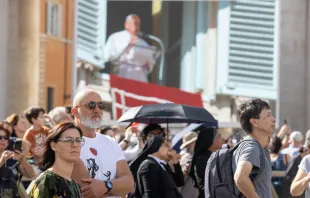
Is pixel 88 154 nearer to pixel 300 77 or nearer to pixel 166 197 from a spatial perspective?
pixel 166 197

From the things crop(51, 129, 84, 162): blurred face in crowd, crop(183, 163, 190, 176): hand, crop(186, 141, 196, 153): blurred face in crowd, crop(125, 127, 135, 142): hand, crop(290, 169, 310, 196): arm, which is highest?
crop(51, 129, 84, 162): blurred face in crowd

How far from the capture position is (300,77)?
23.7 m

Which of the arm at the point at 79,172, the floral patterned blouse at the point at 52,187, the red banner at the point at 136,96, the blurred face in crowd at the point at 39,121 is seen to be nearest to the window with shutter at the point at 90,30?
the red banner at the point at 136,96

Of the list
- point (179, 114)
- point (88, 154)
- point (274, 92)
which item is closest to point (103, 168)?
point (88, 154)

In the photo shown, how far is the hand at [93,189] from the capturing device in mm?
8125

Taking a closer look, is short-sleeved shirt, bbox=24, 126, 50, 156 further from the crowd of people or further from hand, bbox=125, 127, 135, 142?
hand, bbox=125, 127, 135, 142

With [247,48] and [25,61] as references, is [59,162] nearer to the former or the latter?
[25,61]

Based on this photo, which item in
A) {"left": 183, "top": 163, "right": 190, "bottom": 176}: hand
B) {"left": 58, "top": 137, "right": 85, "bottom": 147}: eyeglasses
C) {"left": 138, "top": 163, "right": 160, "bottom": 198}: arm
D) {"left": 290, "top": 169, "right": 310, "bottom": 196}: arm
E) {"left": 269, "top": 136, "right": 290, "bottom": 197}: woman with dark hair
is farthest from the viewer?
{"left": 269, "top": 136, "right": 290, "bottom": 197}: woman with dark hair

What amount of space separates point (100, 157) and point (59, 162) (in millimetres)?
658

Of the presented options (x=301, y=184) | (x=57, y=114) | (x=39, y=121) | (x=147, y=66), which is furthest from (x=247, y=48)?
(x=301, y=184)

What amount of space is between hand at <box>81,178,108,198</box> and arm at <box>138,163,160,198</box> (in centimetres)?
325

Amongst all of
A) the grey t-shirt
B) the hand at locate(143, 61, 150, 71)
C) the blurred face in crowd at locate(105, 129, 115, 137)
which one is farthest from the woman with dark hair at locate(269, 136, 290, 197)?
the hand at locate(143, 61, 150, 71)

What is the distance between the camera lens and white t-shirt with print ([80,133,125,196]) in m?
8.40

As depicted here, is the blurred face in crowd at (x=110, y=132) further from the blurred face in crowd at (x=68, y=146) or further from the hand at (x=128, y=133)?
the blurred face in crowd at (x=68, y=146)
